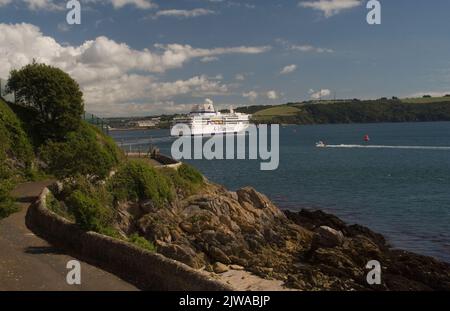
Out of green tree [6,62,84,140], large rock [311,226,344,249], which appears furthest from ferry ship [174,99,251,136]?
large rock [311,226,344,249]

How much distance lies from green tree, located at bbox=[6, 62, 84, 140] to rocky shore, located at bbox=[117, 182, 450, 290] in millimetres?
16101

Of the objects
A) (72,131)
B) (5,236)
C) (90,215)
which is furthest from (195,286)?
(72,131)

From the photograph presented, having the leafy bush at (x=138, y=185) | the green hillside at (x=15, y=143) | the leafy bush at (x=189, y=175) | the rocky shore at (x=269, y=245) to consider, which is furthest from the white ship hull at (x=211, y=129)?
the leafy bush at (x=138, y=185)

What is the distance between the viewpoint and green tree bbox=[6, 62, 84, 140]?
45844mm

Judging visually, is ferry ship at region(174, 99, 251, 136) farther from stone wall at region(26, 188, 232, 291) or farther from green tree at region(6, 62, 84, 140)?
stone wall at region(26, 188, 232, 291)

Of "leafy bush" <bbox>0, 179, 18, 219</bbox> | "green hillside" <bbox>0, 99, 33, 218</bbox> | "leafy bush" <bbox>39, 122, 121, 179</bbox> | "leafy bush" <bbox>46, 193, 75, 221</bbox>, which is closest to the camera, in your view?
"leafy bush" <bbox>0, 179, 18, 219</bbox>

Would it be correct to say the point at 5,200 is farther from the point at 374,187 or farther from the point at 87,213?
the point at 374,187

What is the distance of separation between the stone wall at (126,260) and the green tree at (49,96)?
25224mm

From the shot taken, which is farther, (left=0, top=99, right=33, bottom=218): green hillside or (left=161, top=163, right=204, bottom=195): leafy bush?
(left=0, top=99, right=33, bottom=218): green hillside

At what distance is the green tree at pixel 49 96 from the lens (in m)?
45.8

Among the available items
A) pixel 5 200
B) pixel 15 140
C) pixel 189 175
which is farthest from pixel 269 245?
pixel 15 140

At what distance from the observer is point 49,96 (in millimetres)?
45781
